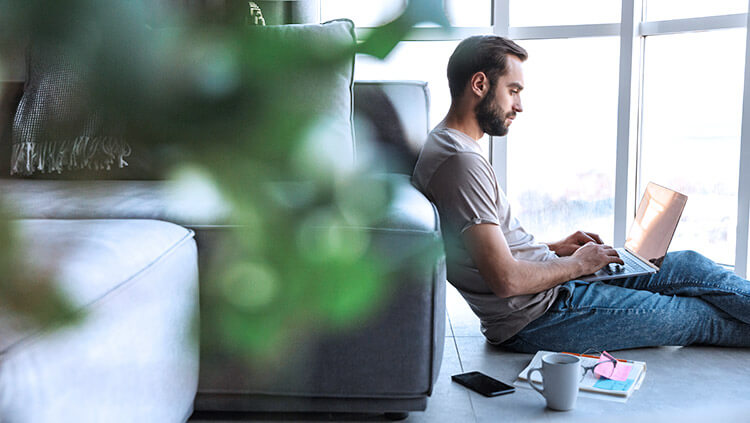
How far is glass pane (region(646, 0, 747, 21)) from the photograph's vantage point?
9.69 ft

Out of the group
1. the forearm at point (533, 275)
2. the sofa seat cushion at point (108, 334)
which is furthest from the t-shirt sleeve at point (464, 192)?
the sofa seat cushion at point (108, 334)

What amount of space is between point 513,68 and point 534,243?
19.9 inches

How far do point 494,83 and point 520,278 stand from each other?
1.82ft

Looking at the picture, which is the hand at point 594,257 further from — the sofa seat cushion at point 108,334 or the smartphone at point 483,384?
the sofa seat cushion at point 108,334

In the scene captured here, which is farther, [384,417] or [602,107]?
[602,107]

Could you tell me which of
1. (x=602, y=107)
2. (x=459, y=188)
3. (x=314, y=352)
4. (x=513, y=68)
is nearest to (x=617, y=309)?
(x=459, y=188)

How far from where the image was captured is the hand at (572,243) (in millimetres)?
2189

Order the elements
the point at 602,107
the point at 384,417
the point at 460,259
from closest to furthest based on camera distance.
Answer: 1. the point at 384,417
2. the point at 460,259
3. the point at 602,107

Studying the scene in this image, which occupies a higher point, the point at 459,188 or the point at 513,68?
the point at 513,68

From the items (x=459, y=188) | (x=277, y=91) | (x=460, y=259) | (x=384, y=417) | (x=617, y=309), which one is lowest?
(x=384, y=417)

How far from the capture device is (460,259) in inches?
74.8

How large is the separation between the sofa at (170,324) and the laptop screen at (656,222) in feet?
2.49

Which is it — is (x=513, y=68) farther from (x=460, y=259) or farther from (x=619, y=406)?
(x=619, y=406)

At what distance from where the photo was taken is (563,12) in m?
3.33
